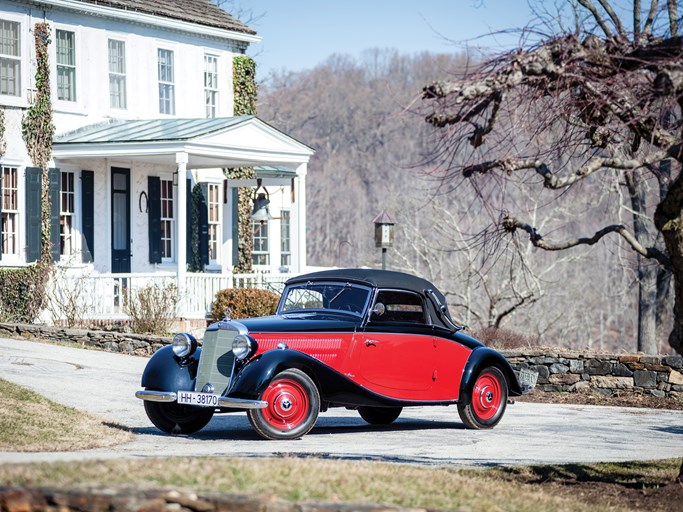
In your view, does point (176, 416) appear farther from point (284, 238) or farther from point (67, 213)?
point (284, 238)

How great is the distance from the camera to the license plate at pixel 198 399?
11.5 meters

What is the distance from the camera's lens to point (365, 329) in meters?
12.5

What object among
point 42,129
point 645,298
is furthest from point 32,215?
point 645,298

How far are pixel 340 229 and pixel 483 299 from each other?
85.1 feet

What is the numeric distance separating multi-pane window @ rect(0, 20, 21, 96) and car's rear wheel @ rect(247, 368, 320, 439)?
47.6ft

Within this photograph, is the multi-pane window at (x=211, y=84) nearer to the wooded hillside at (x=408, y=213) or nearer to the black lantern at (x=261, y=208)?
the black lantern at (x=261, y=208)

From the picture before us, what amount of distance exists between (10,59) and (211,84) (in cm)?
613

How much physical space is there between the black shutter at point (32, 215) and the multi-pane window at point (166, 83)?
181 inches

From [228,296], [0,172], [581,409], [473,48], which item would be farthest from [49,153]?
[473,48]

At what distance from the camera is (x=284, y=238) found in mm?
31875

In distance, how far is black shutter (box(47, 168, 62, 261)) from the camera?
24062 mm

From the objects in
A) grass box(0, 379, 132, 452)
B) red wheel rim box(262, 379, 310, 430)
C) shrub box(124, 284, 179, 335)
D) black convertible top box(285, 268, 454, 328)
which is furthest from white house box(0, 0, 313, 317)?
red wheel rim box(262, 379, 310, 430)

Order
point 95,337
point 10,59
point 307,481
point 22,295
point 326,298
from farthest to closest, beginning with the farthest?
point 10,59, point 22,295, point 95,337, point 326,298, point 307,481

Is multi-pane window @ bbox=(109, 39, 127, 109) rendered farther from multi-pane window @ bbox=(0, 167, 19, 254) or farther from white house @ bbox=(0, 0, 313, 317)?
multi-pane window @ bbox=(0, 167, 19, 254)
